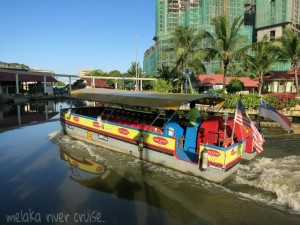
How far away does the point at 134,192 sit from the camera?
29.4 ft

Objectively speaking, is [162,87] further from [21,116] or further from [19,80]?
[19,80]

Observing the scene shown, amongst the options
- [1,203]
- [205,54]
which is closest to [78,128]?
[1,203]

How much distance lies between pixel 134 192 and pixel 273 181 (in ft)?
16.2

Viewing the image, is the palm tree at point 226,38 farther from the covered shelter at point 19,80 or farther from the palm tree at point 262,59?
the covered shelter at point 19,80

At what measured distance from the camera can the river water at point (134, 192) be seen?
290 inches

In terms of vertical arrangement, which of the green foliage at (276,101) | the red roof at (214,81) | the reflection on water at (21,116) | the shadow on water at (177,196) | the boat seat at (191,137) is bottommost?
the shadow on water at (177,196)

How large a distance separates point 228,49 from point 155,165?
19.7 m

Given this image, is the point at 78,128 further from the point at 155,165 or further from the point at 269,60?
the point at 269,60

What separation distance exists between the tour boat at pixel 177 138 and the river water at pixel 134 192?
490 mm

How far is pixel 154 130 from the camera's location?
1216 centimetres

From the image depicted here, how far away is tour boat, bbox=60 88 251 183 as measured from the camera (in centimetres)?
921

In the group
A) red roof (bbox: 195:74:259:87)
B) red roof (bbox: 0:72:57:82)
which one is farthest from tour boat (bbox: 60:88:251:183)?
red roof (bbox: 0:72:57:82)

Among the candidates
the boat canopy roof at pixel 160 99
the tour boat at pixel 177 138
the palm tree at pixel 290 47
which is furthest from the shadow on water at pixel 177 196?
the palm tree at pixel 290 47

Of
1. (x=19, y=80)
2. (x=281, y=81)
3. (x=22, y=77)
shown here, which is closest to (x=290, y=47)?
(x=281, y=81)
